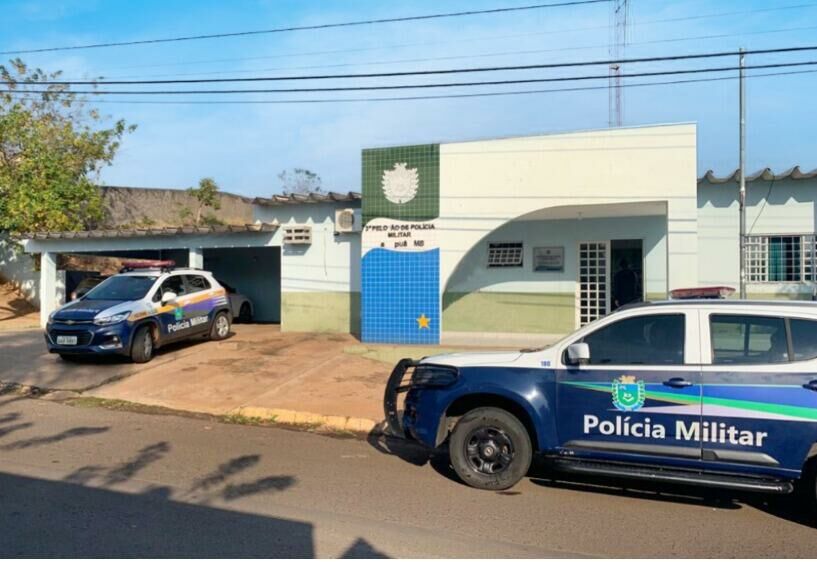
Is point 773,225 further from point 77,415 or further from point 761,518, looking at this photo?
point 77,415

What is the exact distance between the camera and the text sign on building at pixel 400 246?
13.0 metres

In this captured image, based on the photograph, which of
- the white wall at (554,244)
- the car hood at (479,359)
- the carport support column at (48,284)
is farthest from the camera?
the carport support column at (48,284)

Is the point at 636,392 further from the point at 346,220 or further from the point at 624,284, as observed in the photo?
the point at 346,220

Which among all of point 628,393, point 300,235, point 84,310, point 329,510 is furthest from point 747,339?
point 300,235

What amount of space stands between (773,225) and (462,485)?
1037 centimetres

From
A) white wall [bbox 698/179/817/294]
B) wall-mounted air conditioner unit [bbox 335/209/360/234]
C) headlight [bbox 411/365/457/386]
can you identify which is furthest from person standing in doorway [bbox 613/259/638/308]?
headlight [bbox 411/365/457/386]

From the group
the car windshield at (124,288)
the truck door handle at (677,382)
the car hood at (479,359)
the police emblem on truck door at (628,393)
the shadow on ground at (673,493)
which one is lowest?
the shadow on ground at (673,493)

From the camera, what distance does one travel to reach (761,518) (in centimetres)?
493

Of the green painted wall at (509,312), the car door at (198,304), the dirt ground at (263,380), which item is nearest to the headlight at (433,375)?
the dirt ground at (263,380)

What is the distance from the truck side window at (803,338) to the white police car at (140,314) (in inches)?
405

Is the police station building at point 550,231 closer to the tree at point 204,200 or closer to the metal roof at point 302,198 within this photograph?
the metal roof at point 302,198

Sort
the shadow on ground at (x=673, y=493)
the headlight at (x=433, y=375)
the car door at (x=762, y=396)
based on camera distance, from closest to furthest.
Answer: the car door at (x=762, y=396) < the shadow on ground at (x=673, y=493) < the headlight at (x=433, y=375)

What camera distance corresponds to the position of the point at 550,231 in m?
13.8

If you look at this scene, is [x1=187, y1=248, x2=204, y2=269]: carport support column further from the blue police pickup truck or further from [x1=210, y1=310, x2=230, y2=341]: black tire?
the blue police pickup truck
